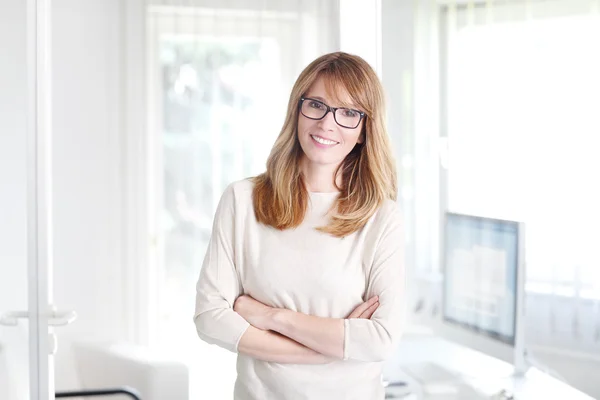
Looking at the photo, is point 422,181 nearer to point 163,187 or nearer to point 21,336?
point 163,187

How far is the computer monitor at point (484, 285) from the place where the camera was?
7.91ft

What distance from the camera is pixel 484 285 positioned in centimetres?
246

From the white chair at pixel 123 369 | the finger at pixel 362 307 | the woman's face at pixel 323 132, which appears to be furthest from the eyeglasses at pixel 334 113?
the white chair at pixel 123 369

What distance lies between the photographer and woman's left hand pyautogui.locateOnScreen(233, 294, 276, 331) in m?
1.77

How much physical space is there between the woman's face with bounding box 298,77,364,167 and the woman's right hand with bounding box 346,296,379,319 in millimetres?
348

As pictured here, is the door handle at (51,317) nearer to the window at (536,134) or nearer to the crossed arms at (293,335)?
the crossed arms at (293,335)

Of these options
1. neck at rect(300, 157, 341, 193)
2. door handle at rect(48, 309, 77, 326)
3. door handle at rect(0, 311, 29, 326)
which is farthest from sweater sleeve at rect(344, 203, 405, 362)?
door handle at rect(0, 311, 29, 326)

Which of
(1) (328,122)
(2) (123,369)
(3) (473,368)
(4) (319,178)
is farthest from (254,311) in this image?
(3) (473,368)

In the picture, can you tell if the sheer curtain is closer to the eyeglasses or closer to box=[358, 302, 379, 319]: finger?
the eyeglasses

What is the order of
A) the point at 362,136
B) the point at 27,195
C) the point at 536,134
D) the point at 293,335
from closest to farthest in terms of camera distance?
the point at 293,335
the point at 362,136
the point at 27,195
the point at 536,134

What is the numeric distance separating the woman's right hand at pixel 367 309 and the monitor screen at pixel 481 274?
765 millimetres

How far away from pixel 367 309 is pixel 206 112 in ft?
3.01

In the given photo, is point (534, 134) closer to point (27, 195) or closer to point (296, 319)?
point (296, 319)

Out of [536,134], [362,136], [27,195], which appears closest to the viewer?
[362,136]
